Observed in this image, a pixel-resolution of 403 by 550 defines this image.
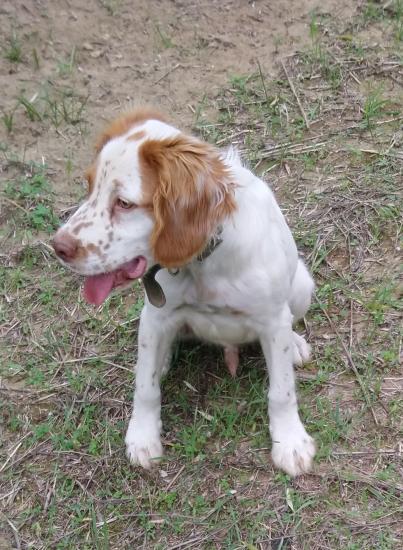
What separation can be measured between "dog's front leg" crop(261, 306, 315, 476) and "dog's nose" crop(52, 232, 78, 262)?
2.71ft

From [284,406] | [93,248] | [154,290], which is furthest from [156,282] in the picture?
[284,406]

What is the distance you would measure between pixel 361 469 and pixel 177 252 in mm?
1165

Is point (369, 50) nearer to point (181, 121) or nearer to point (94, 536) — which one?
point (181, 121)

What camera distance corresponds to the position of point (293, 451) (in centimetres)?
309

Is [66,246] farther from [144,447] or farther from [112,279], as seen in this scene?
[144,447]

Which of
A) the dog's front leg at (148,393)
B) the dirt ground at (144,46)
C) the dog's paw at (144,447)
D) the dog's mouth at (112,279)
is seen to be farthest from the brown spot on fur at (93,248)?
the dirt ground at (144,46)

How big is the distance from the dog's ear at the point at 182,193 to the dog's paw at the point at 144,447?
3.00 ft

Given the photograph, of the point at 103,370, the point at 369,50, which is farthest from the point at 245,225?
the point at 369,50

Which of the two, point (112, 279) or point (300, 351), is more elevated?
point (112, 279)

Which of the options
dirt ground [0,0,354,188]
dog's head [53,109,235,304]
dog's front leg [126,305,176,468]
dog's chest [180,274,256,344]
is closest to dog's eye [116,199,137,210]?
dog's head [53,109,235,304]

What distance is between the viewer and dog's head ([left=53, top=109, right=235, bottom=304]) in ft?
8.18

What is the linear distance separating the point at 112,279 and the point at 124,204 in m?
0.27

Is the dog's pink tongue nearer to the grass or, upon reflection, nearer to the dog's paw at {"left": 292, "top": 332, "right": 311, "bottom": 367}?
the grass

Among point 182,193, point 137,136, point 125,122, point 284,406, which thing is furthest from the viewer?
point 284,406
